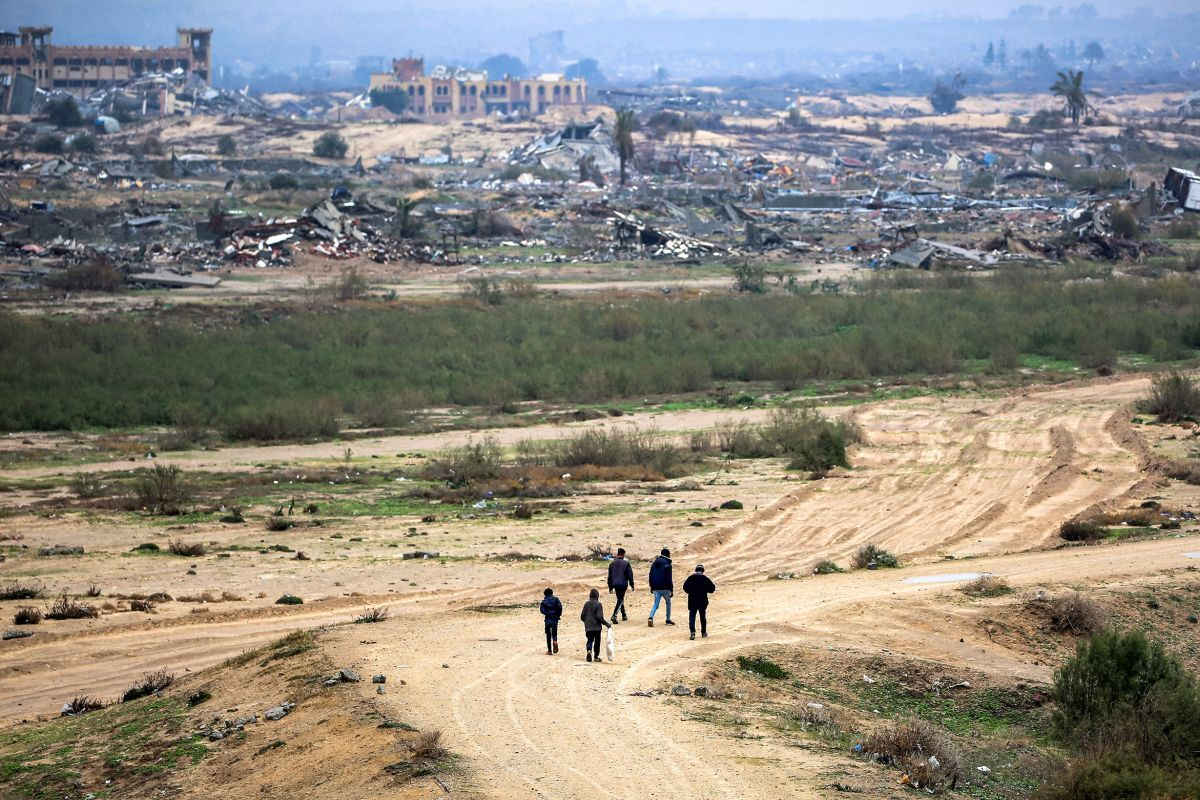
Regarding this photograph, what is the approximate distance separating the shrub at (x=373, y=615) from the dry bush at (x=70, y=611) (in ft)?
11.0

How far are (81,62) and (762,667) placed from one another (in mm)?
149197

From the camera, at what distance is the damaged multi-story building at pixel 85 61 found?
143750 millimetres

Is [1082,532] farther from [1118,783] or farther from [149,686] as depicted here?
[149,686]

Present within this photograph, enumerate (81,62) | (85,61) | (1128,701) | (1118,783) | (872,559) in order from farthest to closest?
1. (85,61)
2. (81,62)
3. (872,559)
4. (1128,701)
5. (1118,783)

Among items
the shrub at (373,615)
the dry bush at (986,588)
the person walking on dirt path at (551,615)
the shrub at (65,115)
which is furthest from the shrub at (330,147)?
the person walking on dirt path at (551,615)

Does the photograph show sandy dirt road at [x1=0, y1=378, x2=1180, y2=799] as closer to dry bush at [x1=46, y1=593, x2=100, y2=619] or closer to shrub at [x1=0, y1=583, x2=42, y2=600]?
dry bush at [x1=46, y1=593, x2=100, y2=619]

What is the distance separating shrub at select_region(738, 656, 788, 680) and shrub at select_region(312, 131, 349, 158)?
97.6 metres

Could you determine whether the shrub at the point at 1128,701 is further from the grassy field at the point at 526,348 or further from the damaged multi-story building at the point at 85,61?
the damaged multi-story building at the point at 85,61

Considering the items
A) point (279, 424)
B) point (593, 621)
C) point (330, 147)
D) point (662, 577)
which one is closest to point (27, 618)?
point (593, 621)

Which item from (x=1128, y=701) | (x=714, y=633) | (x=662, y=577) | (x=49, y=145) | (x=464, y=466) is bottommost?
(x=464, y=466)

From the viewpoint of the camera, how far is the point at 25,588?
20.1 meters

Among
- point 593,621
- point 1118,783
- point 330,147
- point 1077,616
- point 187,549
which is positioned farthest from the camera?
point 330,147

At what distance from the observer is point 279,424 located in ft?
111

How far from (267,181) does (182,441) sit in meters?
58.2
